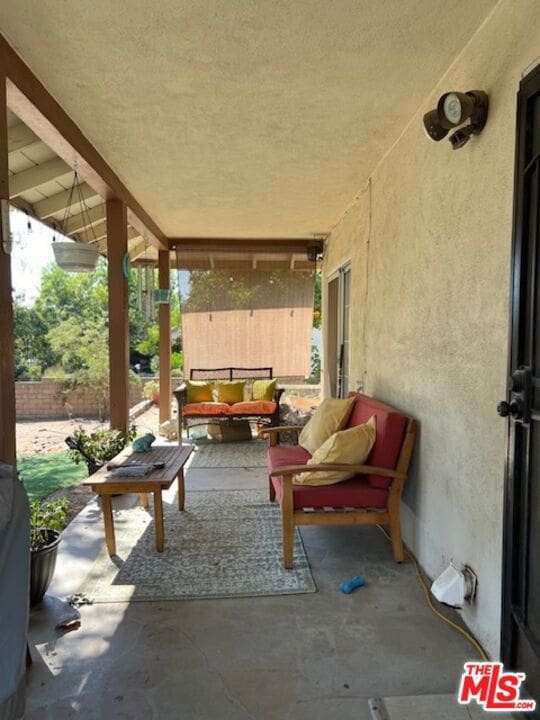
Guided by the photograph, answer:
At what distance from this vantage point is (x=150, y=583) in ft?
7.46

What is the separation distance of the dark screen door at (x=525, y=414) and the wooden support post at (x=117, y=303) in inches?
128

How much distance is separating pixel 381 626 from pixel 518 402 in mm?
1140

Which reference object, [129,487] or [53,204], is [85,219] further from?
[129,487]

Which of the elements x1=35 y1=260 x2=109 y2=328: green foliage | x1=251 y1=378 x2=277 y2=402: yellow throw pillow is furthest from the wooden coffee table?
x1=35 y1=260 x2=109 y2=328: green foliage

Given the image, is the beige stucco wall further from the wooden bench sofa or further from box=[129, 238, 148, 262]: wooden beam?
box=[129, 238, 148, 262]: wooden beam

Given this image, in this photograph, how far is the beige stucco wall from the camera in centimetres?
169

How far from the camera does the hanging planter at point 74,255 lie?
10.1 ft

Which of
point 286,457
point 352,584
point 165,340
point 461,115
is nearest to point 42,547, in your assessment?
point 352,584

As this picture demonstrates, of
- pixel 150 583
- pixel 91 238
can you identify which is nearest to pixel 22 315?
pixel 91 238

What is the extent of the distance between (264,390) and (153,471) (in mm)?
3363

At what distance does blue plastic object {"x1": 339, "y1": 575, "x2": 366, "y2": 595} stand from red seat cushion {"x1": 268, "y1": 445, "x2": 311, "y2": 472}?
0.84m

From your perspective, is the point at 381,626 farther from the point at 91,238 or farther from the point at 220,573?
the point at 91,238

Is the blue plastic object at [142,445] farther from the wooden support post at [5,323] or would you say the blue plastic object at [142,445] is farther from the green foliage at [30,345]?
the green foliage at [30,345]

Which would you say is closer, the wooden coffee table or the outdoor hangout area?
the outdoor hangout area
